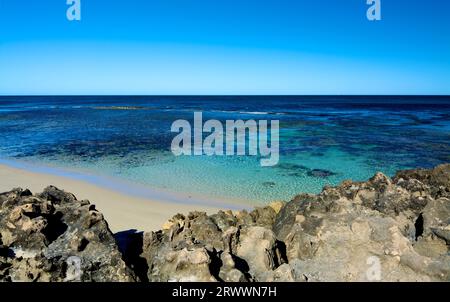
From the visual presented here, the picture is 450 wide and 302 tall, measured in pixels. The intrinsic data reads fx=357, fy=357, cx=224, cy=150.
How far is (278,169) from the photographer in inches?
620

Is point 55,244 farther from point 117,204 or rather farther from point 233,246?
point 117,204

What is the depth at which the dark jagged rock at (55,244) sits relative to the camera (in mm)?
4125

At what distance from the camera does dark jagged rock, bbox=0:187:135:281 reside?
412 centimetres

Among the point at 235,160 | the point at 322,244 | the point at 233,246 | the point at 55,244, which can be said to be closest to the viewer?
the point at 55,244

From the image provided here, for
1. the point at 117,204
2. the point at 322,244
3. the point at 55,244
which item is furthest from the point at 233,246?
the point at 117,204

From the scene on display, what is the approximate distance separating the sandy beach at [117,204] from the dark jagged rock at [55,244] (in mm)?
3562

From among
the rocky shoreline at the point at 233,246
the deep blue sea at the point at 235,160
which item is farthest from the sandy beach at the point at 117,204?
the rocky shoreline at the point at 233,246

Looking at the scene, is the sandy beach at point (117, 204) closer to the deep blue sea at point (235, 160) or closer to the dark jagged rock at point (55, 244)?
the deep blue sea at point (235, 160)

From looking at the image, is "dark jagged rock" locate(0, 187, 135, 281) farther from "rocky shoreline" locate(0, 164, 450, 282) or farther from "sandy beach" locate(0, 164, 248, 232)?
"sandy beach" locate(0, 164, 248, 232)

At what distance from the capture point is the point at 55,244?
183 inches

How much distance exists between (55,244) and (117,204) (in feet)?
21.0
